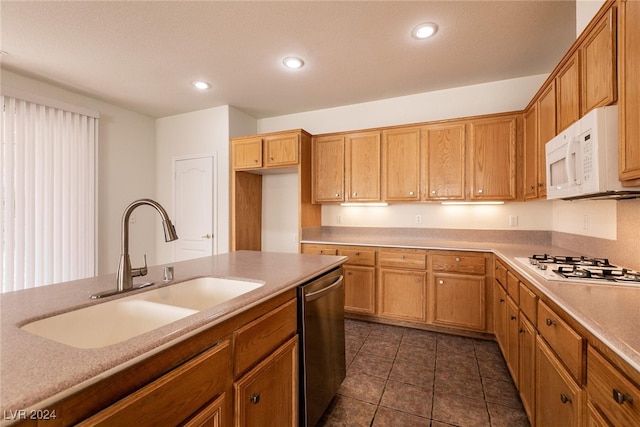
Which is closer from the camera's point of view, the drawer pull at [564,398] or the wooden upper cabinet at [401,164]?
the drawer pull at [564,398]

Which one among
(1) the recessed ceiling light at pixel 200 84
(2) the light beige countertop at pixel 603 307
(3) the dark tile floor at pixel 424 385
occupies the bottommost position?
(3) the dark tile floor at pixel 424 385

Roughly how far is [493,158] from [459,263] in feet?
3.84

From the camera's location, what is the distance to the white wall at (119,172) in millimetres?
3682

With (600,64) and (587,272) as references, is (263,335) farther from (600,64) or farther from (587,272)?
(600,64)

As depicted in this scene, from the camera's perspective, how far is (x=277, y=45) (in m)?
2.45

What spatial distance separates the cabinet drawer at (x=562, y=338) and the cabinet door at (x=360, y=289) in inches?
71.8

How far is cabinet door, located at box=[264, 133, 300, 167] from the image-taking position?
3535 millimetres

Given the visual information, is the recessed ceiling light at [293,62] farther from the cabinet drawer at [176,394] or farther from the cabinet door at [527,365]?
the cabinet door at [527,365]

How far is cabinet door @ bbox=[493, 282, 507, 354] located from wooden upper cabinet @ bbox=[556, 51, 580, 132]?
1.32m

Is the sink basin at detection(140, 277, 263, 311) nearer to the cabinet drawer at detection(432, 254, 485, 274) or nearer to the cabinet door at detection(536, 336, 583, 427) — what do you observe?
the cabinet door at detection(536, 336, 583, 427)

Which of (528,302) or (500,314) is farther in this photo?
(500,314)

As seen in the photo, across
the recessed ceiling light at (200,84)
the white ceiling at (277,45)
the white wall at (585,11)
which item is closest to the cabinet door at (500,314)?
the white wall at (585,11)

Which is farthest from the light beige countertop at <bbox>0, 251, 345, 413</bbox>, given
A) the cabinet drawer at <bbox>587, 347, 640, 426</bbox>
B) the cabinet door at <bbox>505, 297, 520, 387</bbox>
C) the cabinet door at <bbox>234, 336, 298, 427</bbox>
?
the cabinet door at <bbox>505, 297, 520, 387</bbox>

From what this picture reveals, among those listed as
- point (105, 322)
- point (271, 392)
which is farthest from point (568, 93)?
point (105, 322)
